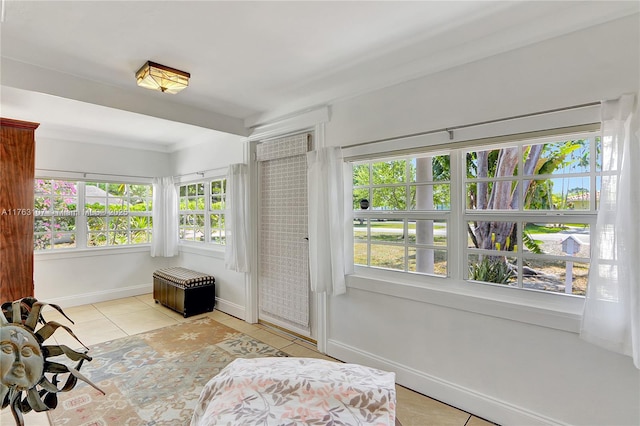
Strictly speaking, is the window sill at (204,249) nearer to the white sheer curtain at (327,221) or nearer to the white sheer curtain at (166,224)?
the white sheer curtain at (166,224)

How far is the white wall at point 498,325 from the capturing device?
165 cm

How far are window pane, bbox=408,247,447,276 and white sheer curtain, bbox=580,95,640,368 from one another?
34.1 inches

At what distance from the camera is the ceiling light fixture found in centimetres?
232

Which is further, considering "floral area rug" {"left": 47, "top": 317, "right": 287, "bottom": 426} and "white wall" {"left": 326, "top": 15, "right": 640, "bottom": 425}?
"floral area rug" {"left": 47, "top": 317, "right": 287, "bottom": 426}

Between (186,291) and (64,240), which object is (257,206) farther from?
(64,240)

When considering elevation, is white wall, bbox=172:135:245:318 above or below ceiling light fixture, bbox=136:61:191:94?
below

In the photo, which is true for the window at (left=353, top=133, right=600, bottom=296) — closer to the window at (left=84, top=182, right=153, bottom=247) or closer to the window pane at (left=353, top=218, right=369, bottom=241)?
the window pane at (left=353, top=218, right=369, bottom=241)

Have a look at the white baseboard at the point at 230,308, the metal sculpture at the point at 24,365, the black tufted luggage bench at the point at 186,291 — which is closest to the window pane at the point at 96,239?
the black tufted luggage bench at the point at 186,291

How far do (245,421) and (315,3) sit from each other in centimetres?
204

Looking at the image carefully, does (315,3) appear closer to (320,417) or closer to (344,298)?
(320,417)

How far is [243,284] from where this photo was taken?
3.96 meters

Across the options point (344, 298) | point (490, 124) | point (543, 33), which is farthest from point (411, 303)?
point (543, 33)

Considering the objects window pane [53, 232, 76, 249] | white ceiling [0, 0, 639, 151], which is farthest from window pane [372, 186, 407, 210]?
window pane [53, 232, 76, 249]

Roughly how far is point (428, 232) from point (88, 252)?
4939mm
